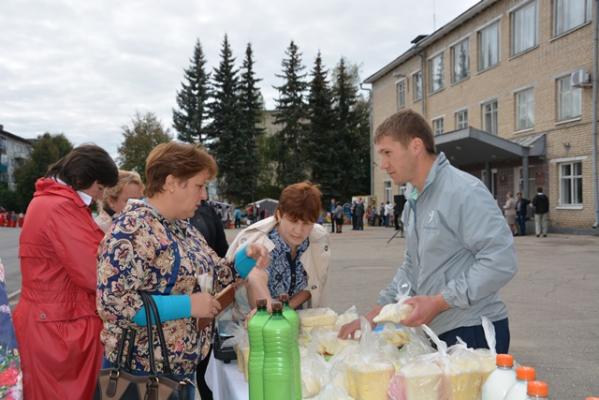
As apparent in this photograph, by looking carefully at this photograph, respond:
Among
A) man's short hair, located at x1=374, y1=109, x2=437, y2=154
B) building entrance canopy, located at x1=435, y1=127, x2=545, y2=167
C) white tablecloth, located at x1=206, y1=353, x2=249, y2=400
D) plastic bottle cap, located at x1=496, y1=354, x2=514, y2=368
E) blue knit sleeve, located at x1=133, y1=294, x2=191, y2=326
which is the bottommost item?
white tablecloth, located at x1=206, y1=353, x2=249, y2=400

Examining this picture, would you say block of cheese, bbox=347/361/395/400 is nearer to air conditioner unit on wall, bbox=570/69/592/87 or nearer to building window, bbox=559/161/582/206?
air conditioner unit on wall, bbox=570/69/592/87

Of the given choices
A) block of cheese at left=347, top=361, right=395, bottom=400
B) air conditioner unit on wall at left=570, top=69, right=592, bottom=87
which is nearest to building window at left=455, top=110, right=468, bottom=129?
air conditioner unit on wall at left=570, top=69, right=592, bottom=87

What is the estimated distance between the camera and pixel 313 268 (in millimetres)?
3623

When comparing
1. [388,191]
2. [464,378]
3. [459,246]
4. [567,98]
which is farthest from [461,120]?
[464,378]

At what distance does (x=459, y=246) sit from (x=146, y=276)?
1.40m

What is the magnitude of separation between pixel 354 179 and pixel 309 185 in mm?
44742

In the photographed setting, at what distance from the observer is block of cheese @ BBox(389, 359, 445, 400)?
1898 mm

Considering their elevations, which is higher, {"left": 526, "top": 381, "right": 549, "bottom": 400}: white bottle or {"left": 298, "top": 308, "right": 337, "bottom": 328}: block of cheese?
{"left": 526, "top": 381, "right": 549, "bottom": 400}: white bottle

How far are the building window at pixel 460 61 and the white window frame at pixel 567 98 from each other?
7.01m

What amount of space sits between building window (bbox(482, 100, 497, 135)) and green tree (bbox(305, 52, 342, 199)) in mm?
21288

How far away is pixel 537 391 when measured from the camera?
1.46 m

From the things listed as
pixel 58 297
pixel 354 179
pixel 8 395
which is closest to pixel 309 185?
pixel 58 297

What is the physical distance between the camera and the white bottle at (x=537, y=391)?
145cm

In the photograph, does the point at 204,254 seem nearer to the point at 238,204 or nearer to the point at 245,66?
the point at 238,204
